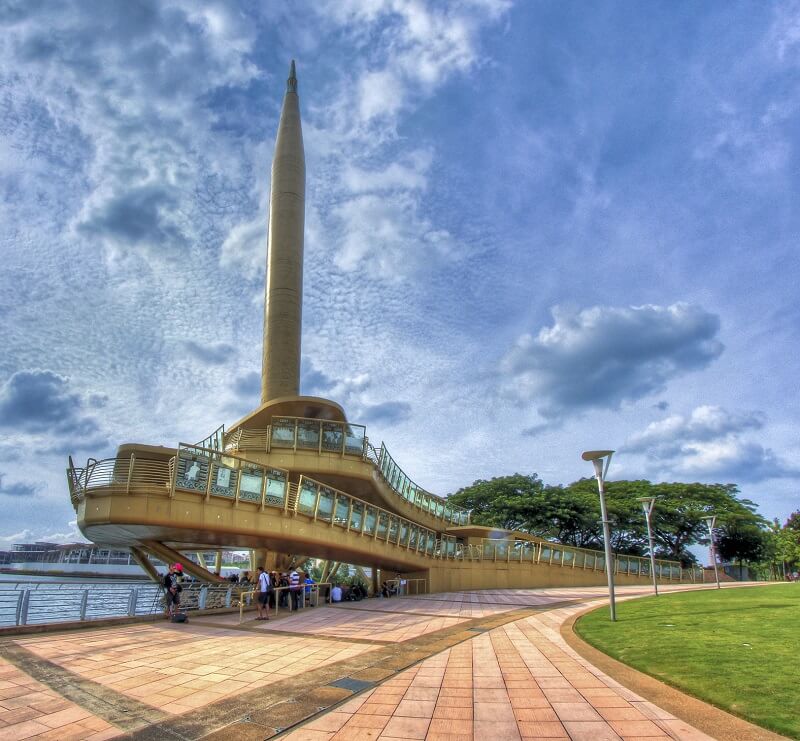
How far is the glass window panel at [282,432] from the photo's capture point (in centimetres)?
2836

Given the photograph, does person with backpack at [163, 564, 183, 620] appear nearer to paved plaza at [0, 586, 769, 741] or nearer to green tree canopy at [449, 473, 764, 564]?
paved plaza at [0, 586, 769, 741]

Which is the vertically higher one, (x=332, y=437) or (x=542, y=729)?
(x=332, y=437)

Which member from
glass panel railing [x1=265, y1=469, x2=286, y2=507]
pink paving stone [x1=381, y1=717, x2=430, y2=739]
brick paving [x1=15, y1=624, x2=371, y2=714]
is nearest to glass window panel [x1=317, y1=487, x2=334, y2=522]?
glass panel railing [x1=265, y1=469, x2=286, y2=507]

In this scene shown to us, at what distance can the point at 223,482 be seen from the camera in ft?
66.3

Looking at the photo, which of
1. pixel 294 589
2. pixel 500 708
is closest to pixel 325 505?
pixel 294 589

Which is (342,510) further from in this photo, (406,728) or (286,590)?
(406,728)

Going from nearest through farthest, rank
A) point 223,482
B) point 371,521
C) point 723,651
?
point 723,651
point 223,482
point 371,521

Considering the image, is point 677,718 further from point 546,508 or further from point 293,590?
point 546,508

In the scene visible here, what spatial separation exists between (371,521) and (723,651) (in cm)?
1814

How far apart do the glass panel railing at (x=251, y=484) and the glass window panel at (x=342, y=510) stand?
13.2ft

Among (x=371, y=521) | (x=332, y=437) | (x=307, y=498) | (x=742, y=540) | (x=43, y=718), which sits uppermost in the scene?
(x=332, y=437)

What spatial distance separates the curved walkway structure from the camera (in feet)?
63.1

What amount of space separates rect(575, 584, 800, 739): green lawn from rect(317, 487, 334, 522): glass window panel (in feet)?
36.6

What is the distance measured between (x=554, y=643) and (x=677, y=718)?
562 cm
